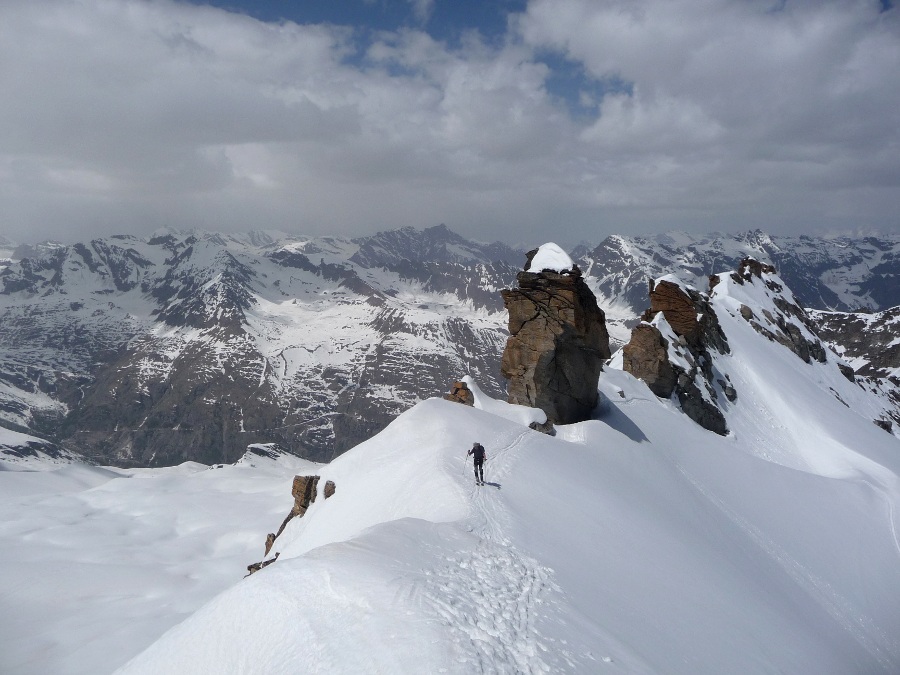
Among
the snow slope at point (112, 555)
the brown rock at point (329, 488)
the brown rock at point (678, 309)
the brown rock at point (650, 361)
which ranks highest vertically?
the brown rock at point (678, 309)

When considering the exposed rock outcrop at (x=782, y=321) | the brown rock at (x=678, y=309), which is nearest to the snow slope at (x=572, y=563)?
the brown rock at (x=678, y=309)

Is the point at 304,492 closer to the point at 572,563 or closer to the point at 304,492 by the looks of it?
the point at 304,492

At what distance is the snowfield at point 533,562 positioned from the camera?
10.5 metres

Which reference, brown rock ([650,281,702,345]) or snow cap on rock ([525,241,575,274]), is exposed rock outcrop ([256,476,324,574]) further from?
brown rock ([650,281,702,345])

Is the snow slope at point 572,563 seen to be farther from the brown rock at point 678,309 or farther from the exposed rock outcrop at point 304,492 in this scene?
the brown rock at point 678,309

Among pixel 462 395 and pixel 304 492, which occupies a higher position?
pixel 462 395

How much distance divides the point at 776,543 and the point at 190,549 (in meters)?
61.7

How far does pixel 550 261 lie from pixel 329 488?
26.8m

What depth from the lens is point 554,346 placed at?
41812 mm

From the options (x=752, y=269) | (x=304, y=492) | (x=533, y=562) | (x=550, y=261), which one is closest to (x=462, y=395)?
(x=550, y=261)

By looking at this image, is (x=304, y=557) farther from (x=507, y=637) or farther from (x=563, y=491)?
(x=563, y=491)

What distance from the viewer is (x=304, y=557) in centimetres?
1209

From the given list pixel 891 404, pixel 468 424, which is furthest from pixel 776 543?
pixel 891 404

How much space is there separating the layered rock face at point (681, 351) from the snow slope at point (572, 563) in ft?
19.9
